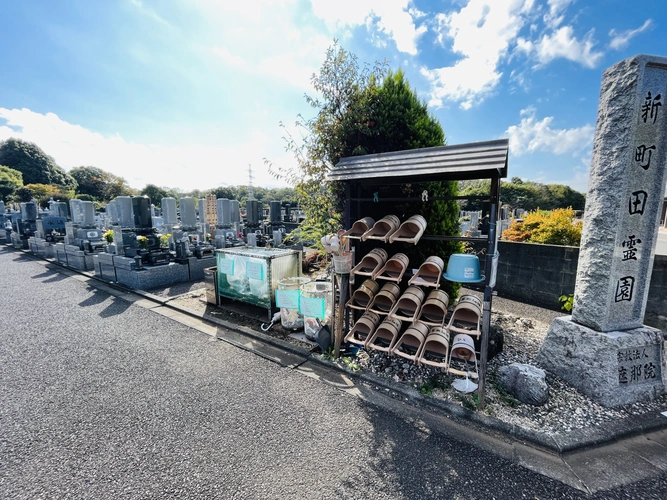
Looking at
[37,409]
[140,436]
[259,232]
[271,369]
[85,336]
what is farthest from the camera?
[259,232]

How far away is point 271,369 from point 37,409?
2626mm

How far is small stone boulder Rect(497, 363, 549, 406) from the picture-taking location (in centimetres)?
323

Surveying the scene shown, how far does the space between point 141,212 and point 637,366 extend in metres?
12.0

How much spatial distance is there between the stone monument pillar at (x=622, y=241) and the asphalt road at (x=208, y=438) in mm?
1441

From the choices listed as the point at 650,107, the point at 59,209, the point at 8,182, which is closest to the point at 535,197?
the point at 650,107

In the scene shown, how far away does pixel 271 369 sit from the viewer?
4039 mm

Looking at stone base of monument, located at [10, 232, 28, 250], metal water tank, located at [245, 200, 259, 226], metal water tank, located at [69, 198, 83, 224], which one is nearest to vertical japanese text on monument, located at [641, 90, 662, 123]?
metal water tank, located at [245, 200, 259, 226]

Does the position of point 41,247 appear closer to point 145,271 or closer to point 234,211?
point 234,211

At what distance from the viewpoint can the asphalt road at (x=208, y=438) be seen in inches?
90.0

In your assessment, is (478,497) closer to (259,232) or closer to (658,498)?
(658,498)

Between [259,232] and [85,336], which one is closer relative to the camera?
[85,336]

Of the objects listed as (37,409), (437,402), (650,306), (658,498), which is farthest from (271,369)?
(650,306)

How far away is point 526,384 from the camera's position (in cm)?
328

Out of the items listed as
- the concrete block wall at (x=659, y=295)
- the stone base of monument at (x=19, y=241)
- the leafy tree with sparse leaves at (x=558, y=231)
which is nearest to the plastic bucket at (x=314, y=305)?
the concrete block wall at (x=659, y=295)
